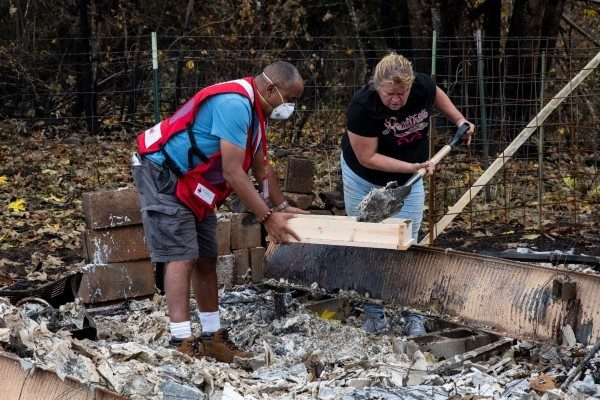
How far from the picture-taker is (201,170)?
5852 mm

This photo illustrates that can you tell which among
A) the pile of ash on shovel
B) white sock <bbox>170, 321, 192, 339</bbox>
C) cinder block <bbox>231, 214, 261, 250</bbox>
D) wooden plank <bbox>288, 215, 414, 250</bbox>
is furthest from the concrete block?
cinder block <bbox>231, 214, 261, 250</bbox>

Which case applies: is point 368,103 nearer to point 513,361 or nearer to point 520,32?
point 513,361

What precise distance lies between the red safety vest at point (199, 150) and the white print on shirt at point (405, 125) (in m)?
0.84

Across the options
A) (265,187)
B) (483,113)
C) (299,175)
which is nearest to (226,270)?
(299,175)

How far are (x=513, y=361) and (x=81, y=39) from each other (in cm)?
1015

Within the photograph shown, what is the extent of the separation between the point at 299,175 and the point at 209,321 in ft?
7.47

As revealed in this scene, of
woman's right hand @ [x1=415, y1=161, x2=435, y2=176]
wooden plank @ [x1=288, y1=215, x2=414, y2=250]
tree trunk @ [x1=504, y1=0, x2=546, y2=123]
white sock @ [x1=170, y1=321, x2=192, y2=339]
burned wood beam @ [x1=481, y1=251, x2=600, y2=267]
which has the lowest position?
white sock @ [x1=170, y1=321, x2=192, y2=339]

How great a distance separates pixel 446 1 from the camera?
44.7ft

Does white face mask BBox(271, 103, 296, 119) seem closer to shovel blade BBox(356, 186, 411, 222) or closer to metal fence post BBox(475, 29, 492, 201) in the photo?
shovel blade BBox(356, 186, 411, 222)

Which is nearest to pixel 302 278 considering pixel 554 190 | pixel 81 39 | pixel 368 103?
pixel 368 103

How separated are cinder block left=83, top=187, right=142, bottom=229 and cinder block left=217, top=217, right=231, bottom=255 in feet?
2.28

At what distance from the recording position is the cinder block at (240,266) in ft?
26.4

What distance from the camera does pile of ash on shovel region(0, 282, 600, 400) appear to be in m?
4.70

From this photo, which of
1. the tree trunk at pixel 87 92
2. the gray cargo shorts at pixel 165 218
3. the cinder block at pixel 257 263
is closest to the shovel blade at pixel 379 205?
the gray cargo shorts at pixel 165 218
